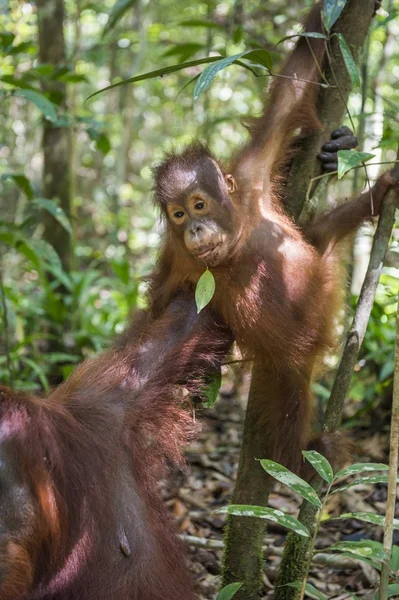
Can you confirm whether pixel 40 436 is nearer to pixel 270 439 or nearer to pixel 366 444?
pixel 270 439

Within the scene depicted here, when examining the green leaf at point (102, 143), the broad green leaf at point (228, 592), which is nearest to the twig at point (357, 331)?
A: the broad green leaf at point (228, 592)

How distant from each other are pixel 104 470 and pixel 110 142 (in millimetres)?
5123

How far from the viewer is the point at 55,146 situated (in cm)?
622

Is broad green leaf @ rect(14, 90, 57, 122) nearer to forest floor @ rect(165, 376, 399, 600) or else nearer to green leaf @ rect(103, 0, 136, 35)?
green leaf @ rect(103, 0, 136, 35)

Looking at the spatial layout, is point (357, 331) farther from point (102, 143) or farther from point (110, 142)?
point (110, 142)

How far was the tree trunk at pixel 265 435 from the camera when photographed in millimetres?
2988

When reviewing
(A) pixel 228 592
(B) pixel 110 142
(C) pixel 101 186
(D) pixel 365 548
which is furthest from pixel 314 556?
(C) pixel 101 186

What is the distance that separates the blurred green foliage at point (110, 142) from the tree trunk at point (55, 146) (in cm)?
10

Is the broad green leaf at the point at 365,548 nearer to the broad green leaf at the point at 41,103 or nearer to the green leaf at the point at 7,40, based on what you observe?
the broad green leaf at the point at 41,103

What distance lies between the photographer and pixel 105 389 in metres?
2.79

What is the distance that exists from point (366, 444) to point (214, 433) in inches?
44.5

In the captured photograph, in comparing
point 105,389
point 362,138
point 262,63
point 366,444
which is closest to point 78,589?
point 105,389

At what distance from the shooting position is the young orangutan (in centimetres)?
311

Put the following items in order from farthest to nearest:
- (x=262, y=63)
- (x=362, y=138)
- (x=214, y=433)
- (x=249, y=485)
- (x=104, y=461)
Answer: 1. (x=214, y=433)
2. (x=362, y=138)
3. (x=249, y=485)
4. (x=262, y=63)
5. (x=104, y=461)
